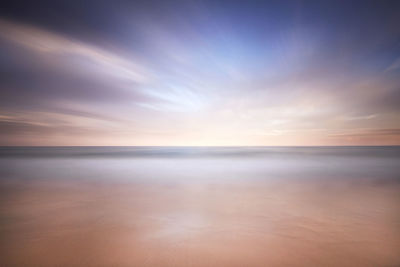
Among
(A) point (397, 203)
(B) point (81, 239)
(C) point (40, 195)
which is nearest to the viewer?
(B) point (81, 239)

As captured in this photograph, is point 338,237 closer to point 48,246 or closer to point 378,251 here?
point 378,251

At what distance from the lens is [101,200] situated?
7.23m

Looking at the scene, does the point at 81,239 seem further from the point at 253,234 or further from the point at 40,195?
the point at 40,195

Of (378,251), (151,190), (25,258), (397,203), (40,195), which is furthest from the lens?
(151,190)

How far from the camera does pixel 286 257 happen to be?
11.4 feet

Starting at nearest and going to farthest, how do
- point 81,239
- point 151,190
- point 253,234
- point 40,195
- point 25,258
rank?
point 25,258
point 81,239
point 253,234
point 40,195
point 151,190

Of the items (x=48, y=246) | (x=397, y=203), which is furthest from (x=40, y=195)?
(x=397, y=203)

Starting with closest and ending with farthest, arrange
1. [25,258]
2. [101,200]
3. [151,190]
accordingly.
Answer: [25,258]
[101,200]
[151,190]

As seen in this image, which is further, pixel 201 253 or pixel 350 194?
pixel 350 194

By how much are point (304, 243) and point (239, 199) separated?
11.6ft

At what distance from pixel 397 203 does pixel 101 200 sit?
36.2ft

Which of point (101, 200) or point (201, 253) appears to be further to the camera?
point (101, 200)

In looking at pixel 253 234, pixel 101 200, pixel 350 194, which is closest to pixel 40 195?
pixel 101 200

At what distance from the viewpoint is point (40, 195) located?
7.91 metres
